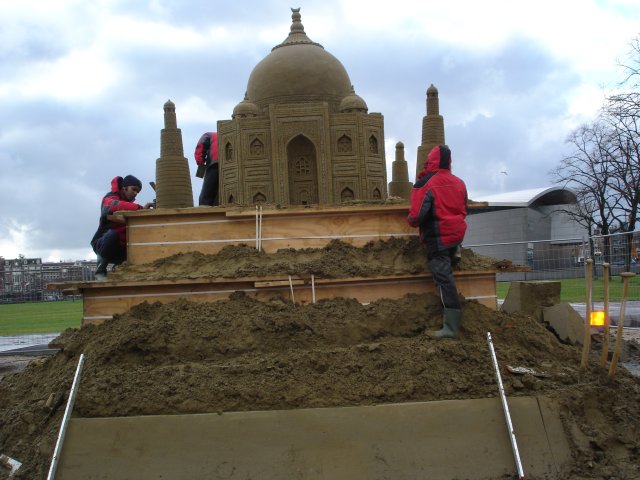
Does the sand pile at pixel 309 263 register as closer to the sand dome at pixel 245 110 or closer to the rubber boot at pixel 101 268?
the rubber boot at pixel 101 268

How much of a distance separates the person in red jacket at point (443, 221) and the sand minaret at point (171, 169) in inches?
376

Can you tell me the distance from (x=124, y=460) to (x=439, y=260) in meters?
3.22

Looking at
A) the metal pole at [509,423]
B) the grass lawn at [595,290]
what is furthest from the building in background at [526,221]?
the metal pole at [509,423]

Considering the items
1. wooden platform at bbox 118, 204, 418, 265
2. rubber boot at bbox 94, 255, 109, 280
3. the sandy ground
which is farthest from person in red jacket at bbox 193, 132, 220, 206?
the sandy ground

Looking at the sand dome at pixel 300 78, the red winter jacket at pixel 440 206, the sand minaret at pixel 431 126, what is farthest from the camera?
the sand minaret at pixel 431 126

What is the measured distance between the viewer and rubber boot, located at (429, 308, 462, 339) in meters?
5.75

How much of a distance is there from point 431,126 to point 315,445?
9.10m

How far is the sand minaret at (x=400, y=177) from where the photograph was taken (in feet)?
46.5

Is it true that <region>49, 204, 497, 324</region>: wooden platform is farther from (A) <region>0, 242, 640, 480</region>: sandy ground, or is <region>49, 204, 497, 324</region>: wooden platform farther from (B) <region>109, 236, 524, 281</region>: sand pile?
(A) <region>0, 242, 640, 480</region>: sandy ground

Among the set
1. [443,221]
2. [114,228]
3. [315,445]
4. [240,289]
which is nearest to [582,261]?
[443,221]

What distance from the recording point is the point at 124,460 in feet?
14.9

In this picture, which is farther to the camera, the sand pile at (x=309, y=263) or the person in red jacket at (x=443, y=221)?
the sand pile at (x=309, y=263)

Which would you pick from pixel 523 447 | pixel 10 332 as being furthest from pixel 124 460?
pixel 10 332

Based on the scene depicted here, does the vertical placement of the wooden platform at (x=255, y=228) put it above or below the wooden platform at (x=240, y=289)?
above
